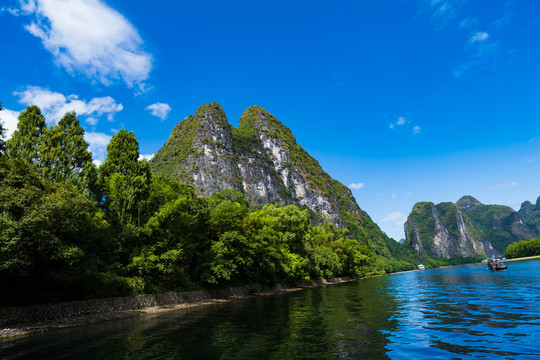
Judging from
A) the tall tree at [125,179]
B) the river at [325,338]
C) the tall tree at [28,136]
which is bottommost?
the river at [325,338]

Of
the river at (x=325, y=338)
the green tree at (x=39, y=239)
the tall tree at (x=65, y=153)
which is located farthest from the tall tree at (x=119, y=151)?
the river at (x=325, y=338)

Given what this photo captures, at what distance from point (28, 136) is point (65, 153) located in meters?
6.50

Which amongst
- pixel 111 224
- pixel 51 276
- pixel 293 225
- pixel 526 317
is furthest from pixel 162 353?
pixel 293 225

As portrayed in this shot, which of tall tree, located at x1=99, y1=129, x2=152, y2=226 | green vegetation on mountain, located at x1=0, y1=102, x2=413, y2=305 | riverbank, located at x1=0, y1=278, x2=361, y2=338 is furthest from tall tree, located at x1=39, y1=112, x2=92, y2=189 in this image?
riverbank, located at x1=0, y1=278, x2=361, y2=338

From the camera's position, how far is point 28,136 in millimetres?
42531

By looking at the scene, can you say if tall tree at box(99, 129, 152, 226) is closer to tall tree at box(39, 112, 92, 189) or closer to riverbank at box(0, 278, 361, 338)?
tall tree at box(39, 112, 92, 189)

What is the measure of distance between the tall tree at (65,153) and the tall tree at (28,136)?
1.76 meters

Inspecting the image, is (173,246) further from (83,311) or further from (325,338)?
(325,338)

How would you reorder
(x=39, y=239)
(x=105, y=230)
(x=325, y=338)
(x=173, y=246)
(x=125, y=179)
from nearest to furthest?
(x=325, y=338) → (x=39, y=239) → (x=105, y=230) → (x=125, y=179) → (x=173, y=246)

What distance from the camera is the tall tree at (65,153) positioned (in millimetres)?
39969

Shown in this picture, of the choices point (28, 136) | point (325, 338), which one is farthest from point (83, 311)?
point (28, 136)

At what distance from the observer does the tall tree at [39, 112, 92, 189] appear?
3997 cm

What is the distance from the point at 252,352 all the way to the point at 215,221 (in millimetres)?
38215

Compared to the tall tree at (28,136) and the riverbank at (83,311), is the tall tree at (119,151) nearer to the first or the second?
the tall tree at (28,136)
